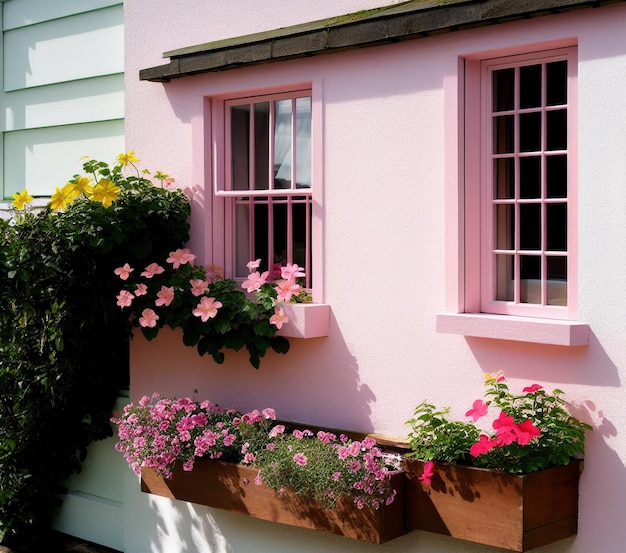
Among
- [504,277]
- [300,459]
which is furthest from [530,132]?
[300,459]

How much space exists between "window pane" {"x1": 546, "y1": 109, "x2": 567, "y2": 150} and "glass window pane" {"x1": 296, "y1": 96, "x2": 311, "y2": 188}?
67.1 inches

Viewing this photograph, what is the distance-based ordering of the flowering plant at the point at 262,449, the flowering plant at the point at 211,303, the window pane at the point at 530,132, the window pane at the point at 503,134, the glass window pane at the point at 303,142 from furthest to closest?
1. the glass window pane at the point at 303,142
2. the flowering plant at the point at 211,303
3. the window pane at the point at 503,134
4. the window pane at the point at 530,132
5. the flowering plant at the point at 262,449

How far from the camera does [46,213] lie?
673cm

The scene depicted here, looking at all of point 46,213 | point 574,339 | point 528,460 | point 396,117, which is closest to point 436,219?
point 396,117

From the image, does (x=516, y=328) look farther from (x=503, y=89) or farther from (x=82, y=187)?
(x=82, y=187)

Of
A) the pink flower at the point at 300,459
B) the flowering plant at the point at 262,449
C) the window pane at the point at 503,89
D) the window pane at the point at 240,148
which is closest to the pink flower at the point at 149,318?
the flowering plant at the point at 262,449

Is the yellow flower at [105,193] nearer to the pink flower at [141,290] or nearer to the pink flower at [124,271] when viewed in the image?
the pink flower at [124,271]

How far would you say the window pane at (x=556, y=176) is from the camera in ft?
18.3

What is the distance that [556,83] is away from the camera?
5.56 meters

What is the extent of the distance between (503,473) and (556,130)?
185 cm

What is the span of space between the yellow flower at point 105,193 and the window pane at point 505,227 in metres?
2.50

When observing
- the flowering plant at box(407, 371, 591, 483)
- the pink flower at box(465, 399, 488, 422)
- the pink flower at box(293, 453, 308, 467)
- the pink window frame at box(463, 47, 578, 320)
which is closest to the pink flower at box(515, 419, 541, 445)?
the flowering plant at box(407, 371, 591, 483)

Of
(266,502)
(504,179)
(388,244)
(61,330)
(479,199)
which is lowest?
(266,502)

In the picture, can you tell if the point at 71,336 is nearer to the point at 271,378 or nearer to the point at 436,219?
the point at 271,378
